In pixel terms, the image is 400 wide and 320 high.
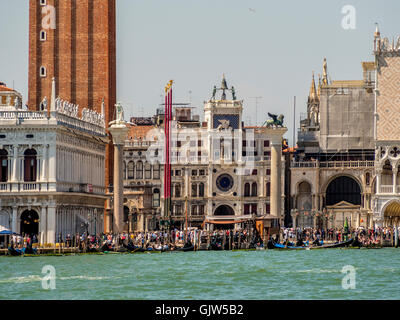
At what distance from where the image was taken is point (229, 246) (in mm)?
75688

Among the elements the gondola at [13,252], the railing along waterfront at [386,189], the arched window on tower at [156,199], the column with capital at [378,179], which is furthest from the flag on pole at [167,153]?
the gondola at [13,252]

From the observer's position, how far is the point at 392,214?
3625 inches

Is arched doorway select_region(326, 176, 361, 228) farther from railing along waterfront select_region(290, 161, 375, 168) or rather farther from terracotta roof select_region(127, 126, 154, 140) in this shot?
terracotta roof select_region(127, 126, 154, 140)

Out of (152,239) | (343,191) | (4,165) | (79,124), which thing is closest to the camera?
(4,165)

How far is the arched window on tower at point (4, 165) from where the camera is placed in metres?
74.3

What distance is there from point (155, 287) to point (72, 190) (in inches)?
1215

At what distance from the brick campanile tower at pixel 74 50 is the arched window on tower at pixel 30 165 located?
17724 mm

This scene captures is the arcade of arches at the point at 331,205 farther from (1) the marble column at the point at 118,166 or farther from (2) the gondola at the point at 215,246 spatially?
(2) the gondola at the point at 215,246

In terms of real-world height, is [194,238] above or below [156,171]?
below

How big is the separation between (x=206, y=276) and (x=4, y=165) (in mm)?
25489

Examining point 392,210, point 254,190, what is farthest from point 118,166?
point 254,190

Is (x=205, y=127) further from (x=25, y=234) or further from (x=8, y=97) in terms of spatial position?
(x=25, y=234)

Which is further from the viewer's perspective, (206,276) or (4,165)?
(4,165)

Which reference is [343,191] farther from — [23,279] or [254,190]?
[23,279]
